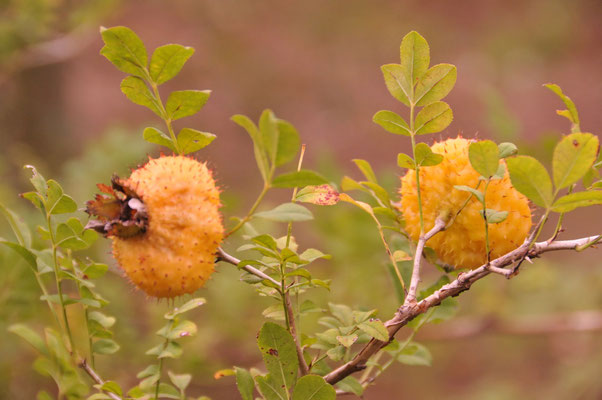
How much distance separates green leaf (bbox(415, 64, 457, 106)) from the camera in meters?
0.89

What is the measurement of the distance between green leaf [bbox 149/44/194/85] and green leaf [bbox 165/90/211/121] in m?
0.03

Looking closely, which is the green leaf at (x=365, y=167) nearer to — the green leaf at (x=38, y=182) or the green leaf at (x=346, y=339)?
the green leaf at (x=346, y=339)

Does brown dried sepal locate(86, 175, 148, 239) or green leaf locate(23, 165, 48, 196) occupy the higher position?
green leaf locate(23, 165, 48, 196)

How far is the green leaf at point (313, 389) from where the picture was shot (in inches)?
31.7

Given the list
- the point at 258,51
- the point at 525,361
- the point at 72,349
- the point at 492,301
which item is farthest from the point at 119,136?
the point at 258,51

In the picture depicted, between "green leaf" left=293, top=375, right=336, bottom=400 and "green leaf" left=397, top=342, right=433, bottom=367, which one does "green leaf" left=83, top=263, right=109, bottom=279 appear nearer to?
"green leaf" left=293, top=375, right=336, bottom=400

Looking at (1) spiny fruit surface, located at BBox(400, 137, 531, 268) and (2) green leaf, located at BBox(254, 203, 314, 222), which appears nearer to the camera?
(2) green leaf, located at BBox(254, 203, 314, 222)

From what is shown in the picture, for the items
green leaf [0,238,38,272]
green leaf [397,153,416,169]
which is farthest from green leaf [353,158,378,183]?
green leaf [0,238,38,272]

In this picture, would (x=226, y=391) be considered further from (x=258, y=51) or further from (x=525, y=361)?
(x=258, y=51)

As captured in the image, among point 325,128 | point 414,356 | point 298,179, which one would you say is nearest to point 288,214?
point 298,179

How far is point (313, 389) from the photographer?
816 mm

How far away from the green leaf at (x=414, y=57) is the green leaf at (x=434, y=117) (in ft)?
0.15

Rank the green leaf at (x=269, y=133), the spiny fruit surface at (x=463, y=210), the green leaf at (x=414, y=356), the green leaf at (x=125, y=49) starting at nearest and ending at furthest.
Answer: the green leaf at (x=269, y=133), the green leaf at (x=125, y=49), the spiny fruit surface at (x=463, y=210), the green leaf at (x=414, y=356)

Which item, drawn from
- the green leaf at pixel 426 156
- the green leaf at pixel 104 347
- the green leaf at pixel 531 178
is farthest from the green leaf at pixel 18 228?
the green leaf at pixel 531 178
